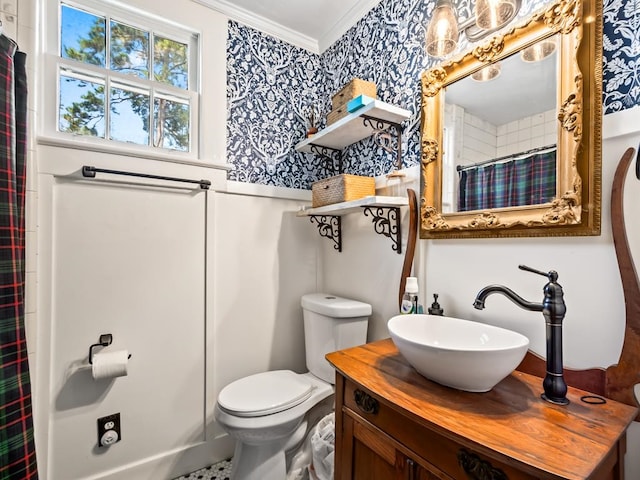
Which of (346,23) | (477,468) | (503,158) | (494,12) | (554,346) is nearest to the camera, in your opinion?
(477,468)

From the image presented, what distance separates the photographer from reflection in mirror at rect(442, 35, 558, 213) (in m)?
0.98

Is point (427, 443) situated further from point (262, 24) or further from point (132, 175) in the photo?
point (262, 24)

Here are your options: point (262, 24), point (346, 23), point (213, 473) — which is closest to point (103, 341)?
point (213, 473)

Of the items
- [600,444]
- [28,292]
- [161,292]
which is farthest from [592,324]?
[28,292]

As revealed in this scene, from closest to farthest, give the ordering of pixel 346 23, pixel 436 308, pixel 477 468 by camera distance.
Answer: pixel 477 468 < pixel 436 308 < pixel 346 23

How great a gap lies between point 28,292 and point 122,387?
577 mm

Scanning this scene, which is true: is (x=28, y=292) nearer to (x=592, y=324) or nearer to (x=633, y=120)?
(x=592, y=324)

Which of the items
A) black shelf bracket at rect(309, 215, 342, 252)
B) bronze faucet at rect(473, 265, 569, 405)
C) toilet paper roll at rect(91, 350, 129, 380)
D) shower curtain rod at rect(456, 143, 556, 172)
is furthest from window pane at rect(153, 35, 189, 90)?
bronze faucet at rect(473, 265, 569, 405)

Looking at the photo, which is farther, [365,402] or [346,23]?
[346,23]

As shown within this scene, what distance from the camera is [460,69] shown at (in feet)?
4.05

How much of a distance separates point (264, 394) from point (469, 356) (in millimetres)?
1011

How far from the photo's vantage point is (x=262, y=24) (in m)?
1.85

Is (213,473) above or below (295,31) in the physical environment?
below

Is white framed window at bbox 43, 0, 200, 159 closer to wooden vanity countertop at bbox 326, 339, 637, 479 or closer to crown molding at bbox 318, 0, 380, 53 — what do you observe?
crown molding at bbox 318, 0, 380, 53
